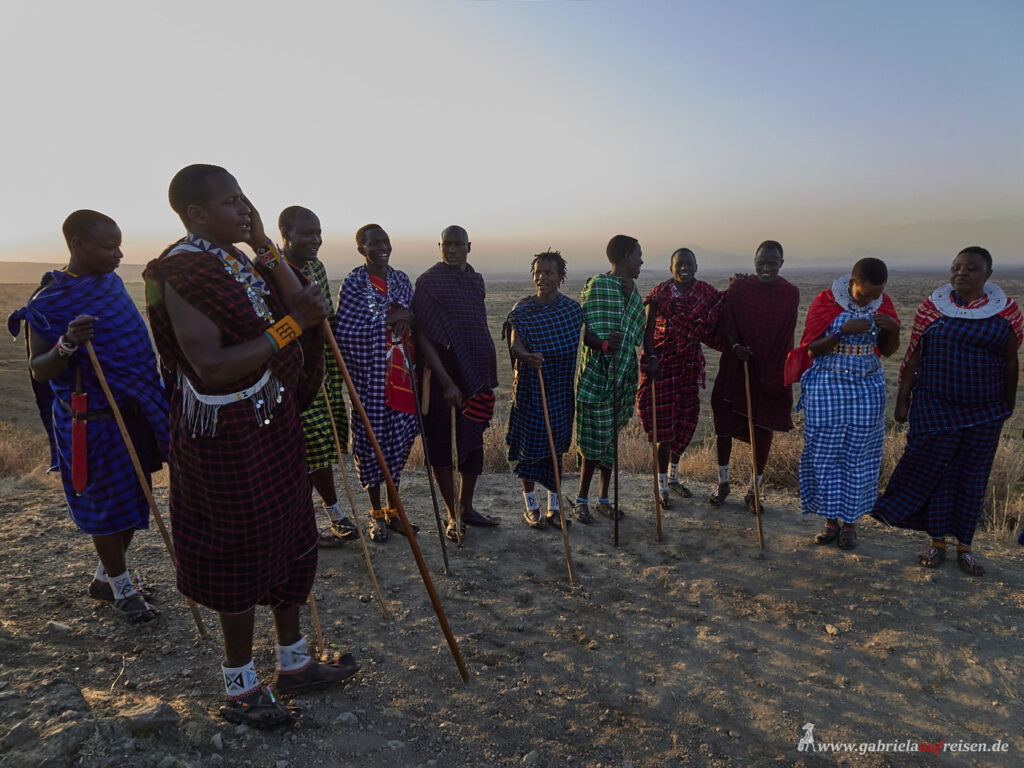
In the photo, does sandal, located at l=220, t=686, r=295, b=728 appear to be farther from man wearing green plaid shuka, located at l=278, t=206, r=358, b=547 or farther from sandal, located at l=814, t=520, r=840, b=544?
sandal, located at l=814, t=520, r=840, b=544

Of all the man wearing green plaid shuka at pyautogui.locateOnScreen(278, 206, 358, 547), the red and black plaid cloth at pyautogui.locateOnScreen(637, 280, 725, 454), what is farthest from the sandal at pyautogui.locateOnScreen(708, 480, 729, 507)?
the man wearing green plaid shuka at pyautogui.locateOnScreen(278, 206, 358, 547)

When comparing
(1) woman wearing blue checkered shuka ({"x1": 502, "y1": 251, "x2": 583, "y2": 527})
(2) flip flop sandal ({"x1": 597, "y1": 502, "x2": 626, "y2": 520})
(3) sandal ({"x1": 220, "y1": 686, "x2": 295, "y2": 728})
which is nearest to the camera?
(3) sandal ({"x1": 220, "y1": 686, "x2": 295, "y2": 728})

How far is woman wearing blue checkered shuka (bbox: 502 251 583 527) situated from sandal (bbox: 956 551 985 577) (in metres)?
2.98

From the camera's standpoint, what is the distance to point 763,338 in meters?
5.10

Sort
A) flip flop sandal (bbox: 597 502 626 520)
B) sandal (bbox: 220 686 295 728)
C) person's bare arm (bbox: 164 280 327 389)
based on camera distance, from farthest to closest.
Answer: flip flop sandal (bbox: 597 502 626 520) → sandal (bbox: 220 686 295 728) → person's bare arm (bbox: 164 280 327 389)

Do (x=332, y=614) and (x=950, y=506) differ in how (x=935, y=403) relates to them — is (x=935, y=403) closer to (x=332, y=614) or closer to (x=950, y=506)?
(x=950, y=506)

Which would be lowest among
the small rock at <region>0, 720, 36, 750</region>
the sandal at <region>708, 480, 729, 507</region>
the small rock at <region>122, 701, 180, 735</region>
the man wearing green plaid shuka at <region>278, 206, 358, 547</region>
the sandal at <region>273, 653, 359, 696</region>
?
the sandal at <region>708, 480, 729, 507</region>

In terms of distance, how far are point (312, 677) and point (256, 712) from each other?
311 mm

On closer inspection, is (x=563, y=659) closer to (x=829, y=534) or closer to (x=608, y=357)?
(x=608, y=357)

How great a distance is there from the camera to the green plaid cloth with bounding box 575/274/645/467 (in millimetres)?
4793

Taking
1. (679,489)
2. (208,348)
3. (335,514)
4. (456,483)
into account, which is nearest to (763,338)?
(679,489)

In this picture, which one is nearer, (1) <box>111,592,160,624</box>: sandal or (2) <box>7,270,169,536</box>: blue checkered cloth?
(2) <box>7,270,169,536</box>: blue checkered cloth

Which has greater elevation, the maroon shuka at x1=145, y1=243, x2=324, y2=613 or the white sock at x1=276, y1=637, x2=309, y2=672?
the maroon shuka at x1=145, y1=243, x2=324, y2=613

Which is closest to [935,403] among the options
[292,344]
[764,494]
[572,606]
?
[764,494]
